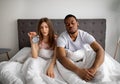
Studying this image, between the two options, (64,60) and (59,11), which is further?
(59,11)

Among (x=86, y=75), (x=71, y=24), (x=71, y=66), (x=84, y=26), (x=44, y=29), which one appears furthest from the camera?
(x=84, y=26)

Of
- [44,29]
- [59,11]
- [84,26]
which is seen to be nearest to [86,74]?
[44,29]

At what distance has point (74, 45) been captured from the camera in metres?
1.99

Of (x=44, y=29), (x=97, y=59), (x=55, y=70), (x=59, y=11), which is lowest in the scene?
(x=55, y=70)

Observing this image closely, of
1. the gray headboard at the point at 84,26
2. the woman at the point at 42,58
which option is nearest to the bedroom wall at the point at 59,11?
the gray headboard at the point at 84,26

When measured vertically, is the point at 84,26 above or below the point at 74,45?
above

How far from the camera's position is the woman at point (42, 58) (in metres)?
1.48

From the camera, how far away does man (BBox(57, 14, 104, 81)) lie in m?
1.58

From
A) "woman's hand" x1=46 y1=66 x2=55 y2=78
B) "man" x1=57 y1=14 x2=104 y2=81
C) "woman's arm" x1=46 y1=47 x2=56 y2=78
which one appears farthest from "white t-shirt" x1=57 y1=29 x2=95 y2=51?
"woman's hand" x1=46 y1=66 x2=55 y2=78

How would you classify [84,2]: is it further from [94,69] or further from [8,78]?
[8,78]

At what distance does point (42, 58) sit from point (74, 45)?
1.25 feet

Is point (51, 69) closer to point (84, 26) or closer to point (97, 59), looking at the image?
point (97, 59)

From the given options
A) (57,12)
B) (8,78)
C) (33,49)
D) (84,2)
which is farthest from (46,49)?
(84,2)

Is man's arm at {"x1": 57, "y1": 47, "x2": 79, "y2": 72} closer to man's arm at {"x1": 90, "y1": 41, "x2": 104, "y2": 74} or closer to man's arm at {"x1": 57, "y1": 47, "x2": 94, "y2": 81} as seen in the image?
man's arm at {"x1": 57, "y1": 47, "x2": 94, "y2": 81}
